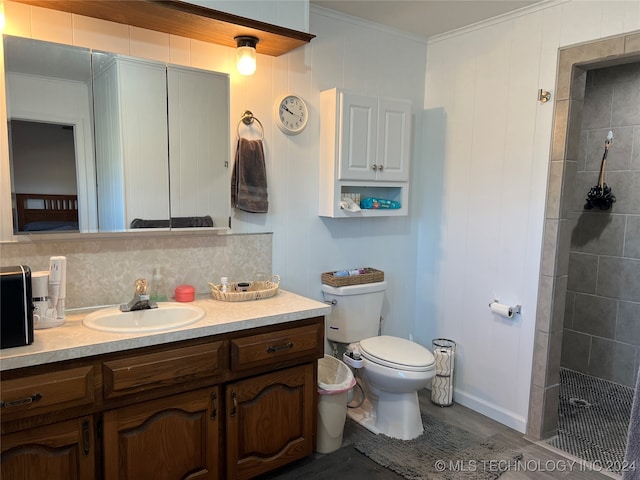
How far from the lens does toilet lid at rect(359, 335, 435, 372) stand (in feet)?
7.98

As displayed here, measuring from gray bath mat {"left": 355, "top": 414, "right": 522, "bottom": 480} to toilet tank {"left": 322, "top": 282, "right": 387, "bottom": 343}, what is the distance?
599 millimetres

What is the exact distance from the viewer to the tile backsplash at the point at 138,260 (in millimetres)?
1953

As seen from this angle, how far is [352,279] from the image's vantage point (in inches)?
109

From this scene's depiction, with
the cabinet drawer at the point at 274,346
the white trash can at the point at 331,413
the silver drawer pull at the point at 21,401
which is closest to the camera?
the silver drawer pull at the point at 21,401

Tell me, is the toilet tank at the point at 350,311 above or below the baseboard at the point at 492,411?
above

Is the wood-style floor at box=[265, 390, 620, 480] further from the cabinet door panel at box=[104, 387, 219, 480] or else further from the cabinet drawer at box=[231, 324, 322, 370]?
the cabinet drawer at box=[231, 324, 322, 370]

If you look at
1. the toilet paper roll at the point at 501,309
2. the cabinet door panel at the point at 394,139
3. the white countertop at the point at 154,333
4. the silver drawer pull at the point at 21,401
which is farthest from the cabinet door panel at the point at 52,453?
the toilet paper roll at the point at 501,309

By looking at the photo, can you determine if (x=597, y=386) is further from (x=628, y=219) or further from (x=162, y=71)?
(x=162, y=71)

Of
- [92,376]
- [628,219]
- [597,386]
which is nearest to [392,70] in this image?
[628,219]

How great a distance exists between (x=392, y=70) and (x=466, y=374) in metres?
2.07

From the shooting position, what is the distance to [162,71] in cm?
213

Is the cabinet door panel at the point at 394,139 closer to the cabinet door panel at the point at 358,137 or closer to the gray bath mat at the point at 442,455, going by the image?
the cabinet door panel at the point at 358,137

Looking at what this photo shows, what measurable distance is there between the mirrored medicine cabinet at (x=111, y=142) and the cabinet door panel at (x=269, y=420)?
837 mm

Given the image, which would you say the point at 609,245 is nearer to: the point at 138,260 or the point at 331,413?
the point at 331,413
